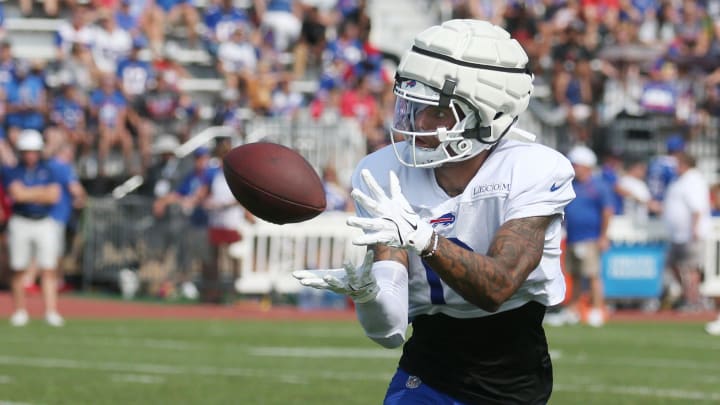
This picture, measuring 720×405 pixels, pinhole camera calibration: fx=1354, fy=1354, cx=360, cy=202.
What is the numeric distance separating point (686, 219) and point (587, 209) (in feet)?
5.33

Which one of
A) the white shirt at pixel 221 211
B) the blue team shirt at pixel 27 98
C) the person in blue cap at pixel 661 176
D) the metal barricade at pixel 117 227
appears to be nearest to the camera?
the white shirt at pixel 221 211

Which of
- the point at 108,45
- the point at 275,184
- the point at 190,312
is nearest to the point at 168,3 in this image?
the point at 108,45

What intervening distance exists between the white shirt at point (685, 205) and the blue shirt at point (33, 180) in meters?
6.52

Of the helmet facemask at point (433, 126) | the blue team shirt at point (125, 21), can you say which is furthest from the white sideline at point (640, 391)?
the blue team shirt at point (125, 21)

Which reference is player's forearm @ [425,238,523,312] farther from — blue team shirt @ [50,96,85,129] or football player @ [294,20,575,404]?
blue team shirt @ [50,96,85,129]

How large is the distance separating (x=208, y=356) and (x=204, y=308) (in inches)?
183

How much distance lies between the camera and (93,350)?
9.95 meters

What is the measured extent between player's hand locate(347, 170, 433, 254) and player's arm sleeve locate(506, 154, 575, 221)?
0.39m

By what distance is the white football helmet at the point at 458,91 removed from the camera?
3.63 metres

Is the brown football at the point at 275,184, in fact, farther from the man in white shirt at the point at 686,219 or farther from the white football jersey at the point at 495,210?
the man in white shirt at the point at 686,219

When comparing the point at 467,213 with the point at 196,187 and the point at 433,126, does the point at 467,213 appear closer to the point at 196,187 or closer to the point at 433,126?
the point at 433,126

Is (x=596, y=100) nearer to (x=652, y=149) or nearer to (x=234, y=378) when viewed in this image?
(x=652, y=149)

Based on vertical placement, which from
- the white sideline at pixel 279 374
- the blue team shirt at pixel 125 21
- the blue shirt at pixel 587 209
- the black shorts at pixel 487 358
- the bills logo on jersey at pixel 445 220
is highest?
the bills logo on jersey at pixel 445 220

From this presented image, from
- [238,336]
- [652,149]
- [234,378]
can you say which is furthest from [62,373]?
[652,149]
